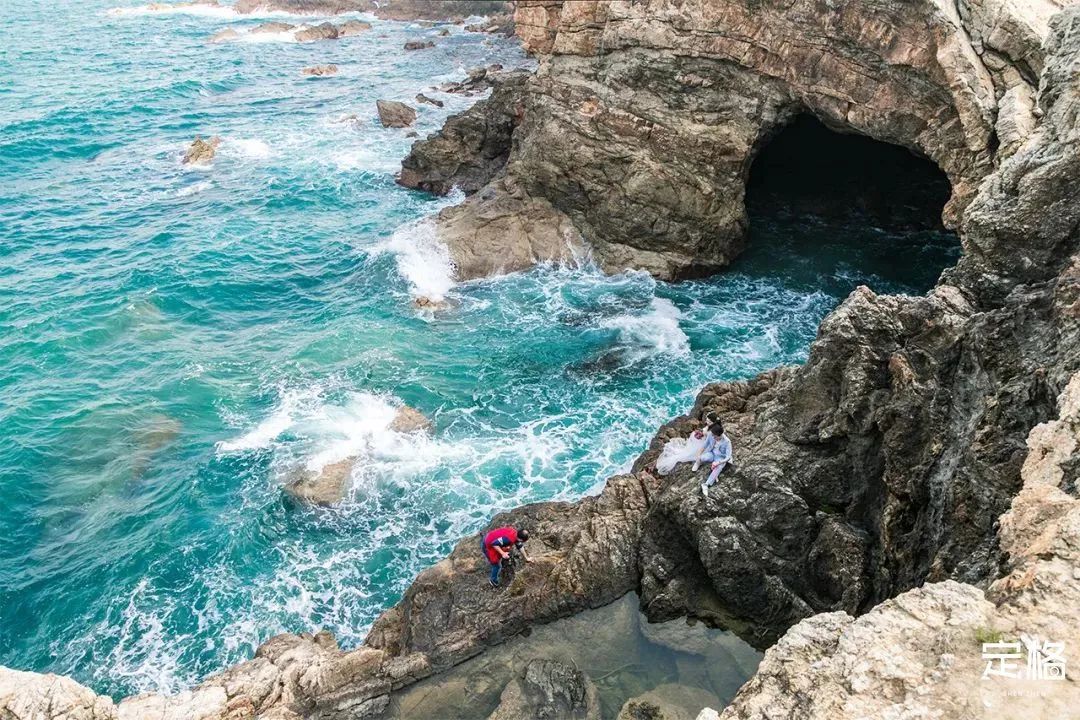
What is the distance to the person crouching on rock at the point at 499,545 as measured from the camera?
54.2ft

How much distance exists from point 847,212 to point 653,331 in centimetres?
1484

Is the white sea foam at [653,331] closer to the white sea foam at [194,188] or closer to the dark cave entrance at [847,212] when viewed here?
A: the dark cave entrance at [847,212]

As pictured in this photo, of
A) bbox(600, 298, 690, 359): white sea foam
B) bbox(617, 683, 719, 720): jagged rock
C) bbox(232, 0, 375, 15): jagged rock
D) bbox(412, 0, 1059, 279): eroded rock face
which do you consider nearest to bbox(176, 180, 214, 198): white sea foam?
bbox(412, 0, 1059, 279): eroded rock face

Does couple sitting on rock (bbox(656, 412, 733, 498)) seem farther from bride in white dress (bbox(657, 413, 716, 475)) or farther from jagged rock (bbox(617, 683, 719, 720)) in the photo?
jagged rock (bbox(617, 683, 719, 720))

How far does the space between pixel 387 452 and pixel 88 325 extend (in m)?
16.6

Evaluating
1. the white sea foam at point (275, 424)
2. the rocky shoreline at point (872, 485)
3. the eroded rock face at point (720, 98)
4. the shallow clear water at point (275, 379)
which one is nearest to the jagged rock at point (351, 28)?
the shallow clear water at point (275, 379)

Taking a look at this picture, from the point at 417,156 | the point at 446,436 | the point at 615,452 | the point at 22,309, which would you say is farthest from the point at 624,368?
the point at 22,309

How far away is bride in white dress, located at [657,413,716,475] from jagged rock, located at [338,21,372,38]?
273 feet

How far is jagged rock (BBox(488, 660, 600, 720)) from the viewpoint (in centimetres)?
1398

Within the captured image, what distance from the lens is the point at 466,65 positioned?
71.1 m

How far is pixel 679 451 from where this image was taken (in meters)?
18.2

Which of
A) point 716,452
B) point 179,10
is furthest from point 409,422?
point 179,10

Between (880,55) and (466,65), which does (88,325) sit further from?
(466,65)

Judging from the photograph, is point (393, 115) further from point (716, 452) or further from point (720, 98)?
point (716, 452)
